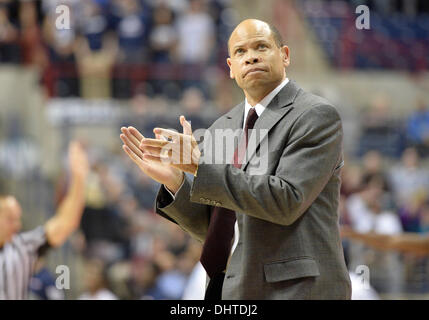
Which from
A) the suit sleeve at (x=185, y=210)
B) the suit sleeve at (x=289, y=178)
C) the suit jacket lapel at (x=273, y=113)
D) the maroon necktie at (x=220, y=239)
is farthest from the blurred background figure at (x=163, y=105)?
the suit sleeve at (x=289, y=178)

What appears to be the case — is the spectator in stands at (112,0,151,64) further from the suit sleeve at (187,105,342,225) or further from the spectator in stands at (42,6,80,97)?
the suit sleeve at (187,105,342,225)

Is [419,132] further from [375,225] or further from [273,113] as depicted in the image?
[273,113]

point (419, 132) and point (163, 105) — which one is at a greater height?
point (163, 105)

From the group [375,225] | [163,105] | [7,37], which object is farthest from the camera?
[7,37]

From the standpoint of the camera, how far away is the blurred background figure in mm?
8195

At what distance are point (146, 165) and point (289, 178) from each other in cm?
53

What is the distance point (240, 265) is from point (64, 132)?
6.74 meters

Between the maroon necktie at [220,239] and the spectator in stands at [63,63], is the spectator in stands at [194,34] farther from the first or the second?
the maroon necktie at [220,239]

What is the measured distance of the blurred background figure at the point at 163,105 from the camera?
8195 millimetres

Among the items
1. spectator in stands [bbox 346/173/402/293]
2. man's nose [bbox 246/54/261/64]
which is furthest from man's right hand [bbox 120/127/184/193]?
spectator in stands [bbox 346/173/402/293]

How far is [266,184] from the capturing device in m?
2.43

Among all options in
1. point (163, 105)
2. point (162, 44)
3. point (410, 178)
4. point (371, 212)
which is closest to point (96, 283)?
point (371, 212)
